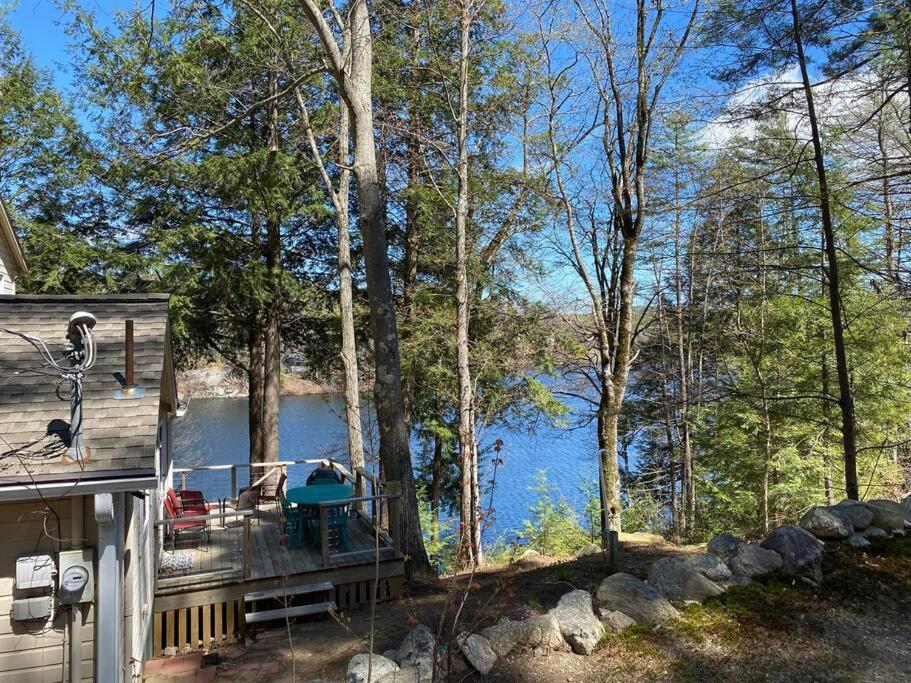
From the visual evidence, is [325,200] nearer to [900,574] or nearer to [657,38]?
[657,38]

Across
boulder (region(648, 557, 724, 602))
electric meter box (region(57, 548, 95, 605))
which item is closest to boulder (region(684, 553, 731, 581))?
boulder (region(648, 557, 724, 602))

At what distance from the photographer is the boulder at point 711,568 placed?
4.73 m

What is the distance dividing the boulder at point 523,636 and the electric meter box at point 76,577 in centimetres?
285

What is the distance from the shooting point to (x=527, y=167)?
1216cm

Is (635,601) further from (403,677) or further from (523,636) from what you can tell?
(403,677)

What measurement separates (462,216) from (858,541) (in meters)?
7.70

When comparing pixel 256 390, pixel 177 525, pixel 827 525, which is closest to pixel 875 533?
pixel 827 525

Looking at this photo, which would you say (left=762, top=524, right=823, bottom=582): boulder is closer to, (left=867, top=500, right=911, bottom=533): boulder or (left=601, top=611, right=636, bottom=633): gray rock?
(left=867, top=500, right=911, bottom=533): boulder

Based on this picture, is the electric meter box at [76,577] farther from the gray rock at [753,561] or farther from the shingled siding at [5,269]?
the shingled siding at [5,269]

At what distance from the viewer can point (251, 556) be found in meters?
7.25

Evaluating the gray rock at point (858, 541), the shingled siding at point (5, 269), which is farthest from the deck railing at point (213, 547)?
the gray rock at point (858, 541)

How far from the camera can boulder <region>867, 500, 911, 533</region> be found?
553cm

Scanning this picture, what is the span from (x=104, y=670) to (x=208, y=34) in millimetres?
11355

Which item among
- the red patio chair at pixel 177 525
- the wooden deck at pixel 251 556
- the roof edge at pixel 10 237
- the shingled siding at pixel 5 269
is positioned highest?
the roof edge at pixel 10 237
